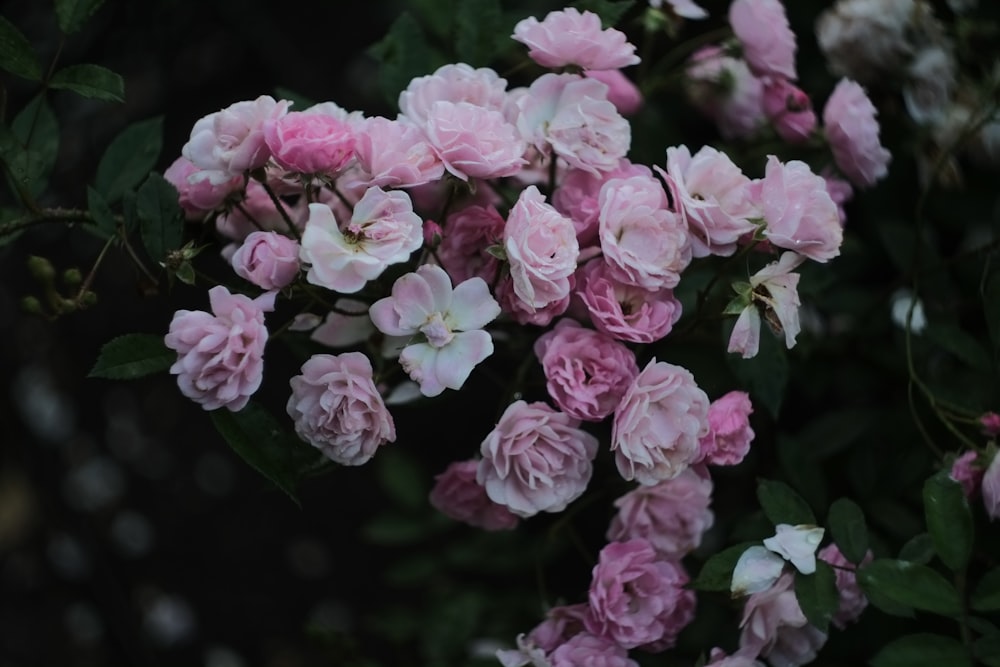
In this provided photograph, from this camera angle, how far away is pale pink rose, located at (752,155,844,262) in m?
0.79

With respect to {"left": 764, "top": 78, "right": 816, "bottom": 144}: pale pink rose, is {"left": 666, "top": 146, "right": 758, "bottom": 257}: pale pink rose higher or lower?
higher

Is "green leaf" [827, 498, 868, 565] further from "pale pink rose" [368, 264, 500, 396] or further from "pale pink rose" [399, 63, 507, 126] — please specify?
"pale pink rose" [399, 63, 507, 126]

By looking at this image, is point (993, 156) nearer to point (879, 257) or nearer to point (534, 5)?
point (879, 257)

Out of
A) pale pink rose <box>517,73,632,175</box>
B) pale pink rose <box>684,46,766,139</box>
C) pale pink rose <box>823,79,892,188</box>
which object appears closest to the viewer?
pale pink rose <box>517,73,632,175</box>

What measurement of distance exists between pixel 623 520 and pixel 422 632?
0.74 metres

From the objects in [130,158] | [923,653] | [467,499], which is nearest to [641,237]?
[467,499]

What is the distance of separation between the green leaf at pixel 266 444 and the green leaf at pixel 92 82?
291 millimetres

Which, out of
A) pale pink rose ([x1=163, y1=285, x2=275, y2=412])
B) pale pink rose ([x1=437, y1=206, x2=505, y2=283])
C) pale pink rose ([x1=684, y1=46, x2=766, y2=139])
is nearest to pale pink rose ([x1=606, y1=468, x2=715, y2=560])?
pale pink rose ([x1=437, y1=206, x2=505, y2=283])

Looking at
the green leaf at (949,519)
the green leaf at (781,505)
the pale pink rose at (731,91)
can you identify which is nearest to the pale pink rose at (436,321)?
the green leaf at (781,505)

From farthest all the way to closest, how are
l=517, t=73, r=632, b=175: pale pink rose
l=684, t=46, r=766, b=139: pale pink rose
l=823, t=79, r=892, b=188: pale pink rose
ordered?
l=684, t=46, r=766, b=139: pale pink rose < l=823, t=79, r=892, b=188: pale pink rose < l=517, t=73, r=632, b=175: pale pink rose

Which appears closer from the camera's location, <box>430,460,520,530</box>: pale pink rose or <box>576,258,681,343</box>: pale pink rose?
<box>576,258,681,343</box>: pale pink rose

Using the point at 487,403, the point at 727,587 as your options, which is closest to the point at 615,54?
the point at 727,587

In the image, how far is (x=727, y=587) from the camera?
0.83 m

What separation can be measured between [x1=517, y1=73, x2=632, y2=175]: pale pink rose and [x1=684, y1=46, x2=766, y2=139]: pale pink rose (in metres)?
0.33
